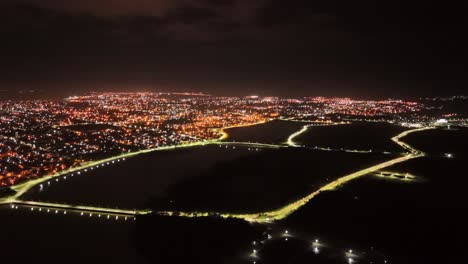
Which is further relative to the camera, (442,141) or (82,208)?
(442,141)

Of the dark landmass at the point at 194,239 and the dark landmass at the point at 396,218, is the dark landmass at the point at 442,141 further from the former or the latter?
the dark landmass at the point at 194,239

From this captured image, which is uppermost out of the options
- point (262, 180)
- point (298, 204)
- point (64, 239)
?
point (262, 180)

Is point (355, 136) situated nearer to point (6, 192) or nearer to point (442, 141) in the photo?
point (442, 141)

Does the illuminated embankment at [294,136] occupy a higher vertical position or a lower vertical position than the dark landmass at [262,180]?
higher

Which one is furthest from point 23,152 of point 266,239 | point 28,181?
point 266,239

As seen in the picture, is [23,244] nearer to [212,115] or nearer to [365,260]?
[365,260]

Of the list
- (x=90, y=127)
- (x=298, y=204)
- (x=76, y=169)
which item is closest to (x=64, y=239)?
(x=298, y=204)

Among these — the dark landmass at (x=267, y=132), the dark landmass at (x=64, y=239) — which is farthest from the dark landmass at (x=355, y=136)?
the dark landmass at (x=64, y=239)

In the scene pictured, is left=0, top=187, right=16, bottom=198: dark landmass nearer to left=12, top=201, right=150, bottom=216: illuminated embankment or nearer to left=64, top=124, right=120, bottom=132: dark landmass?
left=12, top=201, right=150, bottom=216: illuminated embankment
